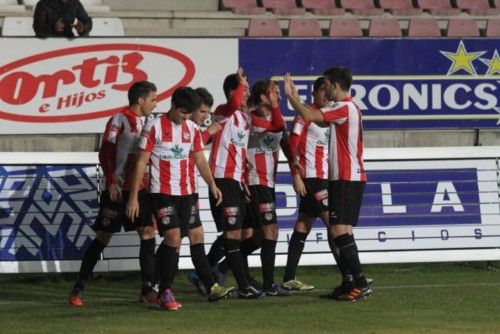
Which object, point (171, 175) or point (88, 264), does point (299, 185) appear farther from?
point (88, 264)

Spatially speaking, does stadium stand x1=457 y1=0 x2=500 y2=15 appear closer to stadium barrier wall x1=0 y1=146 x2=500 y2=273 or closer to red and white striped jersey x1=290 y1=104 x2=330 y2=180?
stadium barrier wall x1=0 y1=146 x2=500 y2=273

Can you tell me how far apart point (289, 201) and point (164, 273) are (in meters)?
3.67

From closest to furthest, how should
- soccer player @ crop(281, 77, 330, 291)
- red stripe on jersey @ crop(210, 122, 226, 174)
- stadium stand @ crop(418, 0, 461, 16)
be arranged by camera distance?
red stripe on jersey @ crop(210, 122, 226, 174) → soccer player @ crop(281, 77, 330, 291) → stadium stand @ crop(418, 0, 461, 16)

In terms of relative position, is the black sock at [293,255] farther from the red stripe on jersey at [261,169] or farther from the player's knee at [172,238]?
the player's knee at [172,238]

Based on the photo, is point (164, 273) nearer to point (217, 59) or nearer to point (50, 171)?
point (50, 171)

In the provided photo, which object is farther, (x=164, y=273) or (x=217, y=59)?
(x=217, y=59)

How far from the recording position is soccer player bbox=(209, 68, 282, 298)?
11.9 meters

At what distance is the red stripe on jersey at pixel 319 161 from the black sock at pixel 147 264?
179cm

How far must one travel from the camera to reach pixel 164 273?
1116 centimetres

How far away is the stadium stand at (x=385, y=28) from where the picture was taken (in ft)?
63.4

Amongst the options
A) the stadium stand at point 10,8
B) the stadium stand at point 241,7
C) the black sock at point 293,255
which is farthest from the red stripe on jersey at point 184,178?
the stadium stand at point 241,7

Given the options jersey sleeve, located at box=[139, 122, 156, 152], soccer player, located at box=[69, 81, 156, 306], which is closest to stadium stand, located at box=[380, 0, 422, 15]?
soccer player, located at box=[69, 81, 156, 306]

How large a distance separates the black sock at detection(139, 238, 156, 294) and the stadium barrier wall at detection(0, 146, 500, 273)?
1881 mm

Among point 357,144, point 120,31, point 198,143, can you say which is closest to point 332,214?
point 357,144
